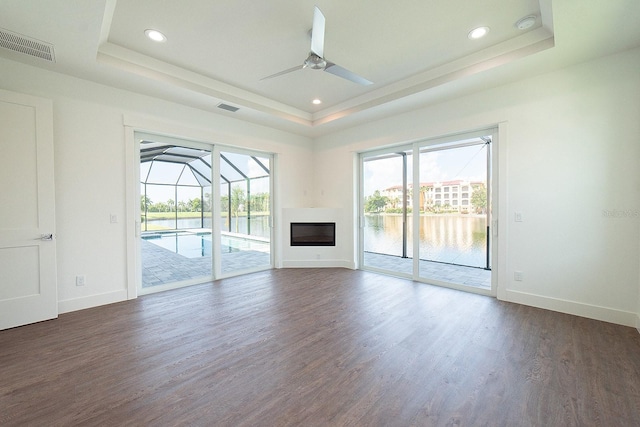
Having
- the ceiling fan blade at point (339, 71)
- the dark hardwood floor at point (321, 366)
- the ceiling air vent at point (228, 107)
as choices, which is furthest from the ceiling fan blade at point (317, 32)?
the dark hardwood floor at point (321, 366)

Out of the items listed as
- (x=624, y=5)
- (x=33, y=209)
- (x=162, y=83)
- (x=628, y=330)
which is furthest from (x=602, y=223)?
(x=33, y=209)

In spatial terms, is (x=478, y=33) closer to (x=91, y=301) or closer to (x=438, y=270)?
(x=438, y=270)

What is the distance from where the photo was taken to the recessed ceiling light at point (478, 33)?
2809 millimetres

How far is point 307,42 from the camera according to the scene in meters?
3.04

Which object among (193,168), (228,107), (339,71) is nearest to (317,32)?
(339,71)

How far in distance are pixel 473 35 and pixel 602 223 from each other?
99.4 inches

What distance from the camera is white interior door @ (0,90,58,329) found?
289cm

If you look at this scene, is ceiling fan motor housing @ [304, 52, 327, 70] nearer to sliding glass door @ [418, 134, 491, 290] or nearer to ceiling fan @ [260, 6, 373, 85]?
ceiling fan @ [260, 6, 373, 85]

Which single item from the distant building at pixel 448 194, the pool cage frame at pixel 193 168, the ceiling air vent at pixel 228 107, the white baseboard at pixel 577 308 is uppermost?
the ceiling air vent at pixel 228 107

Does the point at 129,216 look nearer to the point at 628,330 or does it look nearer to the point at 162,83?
the point at 162,83

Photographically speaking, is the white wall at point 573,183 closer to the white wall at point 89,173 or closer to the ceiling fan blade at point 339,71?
the ceiling fan blade at point 339,71

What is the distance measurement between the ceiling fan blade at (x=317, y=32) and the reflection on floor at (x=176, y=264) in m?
3.61

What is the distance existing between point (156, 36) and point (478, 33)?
343 cm

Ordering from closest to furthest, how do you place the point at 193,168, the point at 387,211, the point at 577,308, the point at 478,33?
1. the point at 478,33
2. the point at 577,308
3. the point at 193,168
4. the point at 387,211
